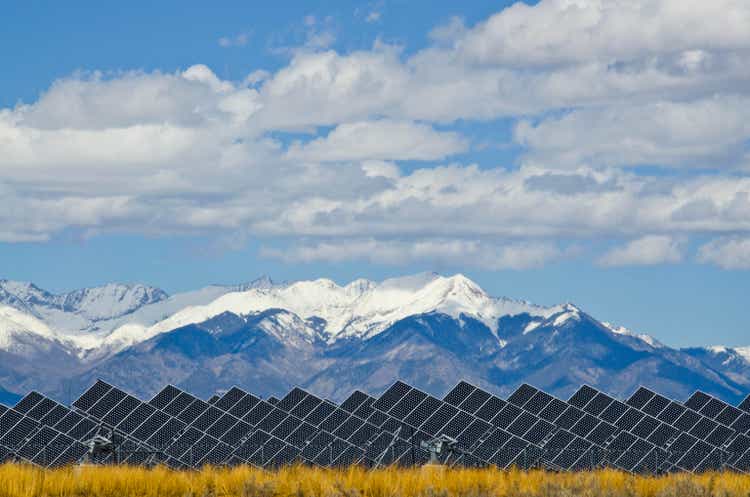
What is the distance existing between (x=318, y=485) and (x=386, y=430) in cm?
2972

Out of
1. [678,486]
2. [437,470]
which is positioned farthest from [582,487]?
[437,470]

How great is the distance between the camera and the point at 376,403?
69.7m

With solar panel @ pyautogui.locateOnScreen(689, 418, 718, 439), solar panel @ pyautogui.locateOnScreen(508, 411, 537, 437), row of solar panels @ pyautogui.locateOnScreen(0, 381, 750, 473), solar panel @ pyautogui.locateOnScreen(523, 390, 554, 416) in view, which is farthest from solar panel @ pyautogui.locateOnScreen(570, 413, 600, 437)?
solar panel @ pyautogui.locateOnScreen(689, 418, 718, 439)

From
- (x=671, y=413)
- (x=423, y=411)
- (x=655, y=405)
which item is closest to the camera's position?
(x=423, y=411)

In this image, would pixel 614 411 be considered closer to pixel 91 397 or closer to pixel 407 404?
pixel 407 404

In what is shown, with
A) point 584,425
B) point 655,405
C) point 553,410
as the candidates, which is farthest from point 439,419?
point 655,405

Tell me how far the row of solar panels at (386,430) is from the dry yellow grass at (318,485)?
50.3ft

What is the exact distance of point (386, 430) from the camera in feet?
197

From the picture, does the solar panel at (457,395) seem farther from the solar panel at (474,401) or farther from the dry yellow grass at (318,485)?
the dry yellow grass at (318,485)

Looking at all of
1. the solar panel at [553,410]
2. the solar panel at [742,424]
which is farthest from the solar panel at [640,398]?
the solar panel at [553,410]

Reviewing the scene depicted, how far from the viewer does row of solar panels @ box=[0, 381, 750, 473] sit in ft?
184

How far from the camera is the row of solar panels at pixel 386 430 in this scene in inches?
2203

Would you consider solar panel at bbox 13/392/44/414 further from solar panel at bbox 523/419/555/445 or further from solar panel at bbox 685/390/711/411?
solar panel at bbox 685/390/711/411

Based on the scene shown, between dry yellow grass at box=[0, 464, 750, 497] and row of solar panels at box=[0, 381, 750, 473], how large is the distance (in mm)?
15324
